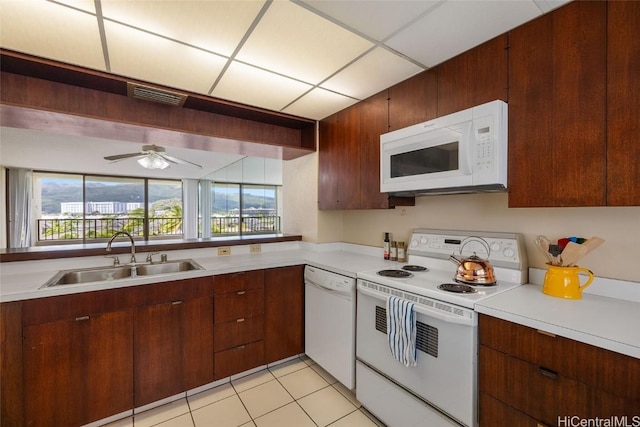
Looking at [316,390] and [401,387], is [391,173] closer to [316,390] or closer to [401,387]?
[401,387]

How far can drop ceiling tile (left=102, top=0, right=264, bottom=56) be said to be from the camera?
1269 mm

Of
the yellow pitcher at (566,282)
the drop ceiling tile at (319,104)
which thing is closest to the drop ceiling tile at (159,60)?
the drop ceiling tile at (319,104)

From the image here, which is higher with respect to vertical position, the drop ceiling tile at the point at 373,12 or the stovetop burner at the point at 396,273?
the drop ceiling tile at the point at 373,12

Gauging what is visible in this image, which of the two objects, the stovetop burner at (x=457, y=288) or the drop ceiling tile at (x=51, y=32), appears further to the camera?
the stovetop burner at (x=457, y=288)

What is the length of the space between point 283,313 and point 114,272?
1363 mm

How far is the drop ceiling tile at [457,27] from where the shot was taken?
1.29 metres

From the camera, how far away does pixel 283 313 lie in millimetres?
2379

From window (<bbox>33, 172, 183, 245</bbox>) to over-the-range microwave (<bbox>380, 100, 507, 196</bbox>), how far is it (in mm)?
7341

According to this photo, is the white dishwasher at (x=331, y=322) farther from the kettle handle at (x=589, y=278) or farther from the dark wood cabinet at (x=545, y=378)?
the kettle handle at (x=589, y=278)

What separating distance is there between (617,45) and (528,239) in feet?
3.30

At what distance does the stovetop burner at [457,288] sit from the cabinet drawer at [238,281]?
54.5 inches

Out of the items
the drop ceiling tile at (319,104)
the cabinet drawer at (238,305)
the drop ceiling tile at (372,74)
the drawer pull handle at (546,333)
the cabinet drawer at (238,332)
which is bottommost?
the cabinet drawer at (238,332)

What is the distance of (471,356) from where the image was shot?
126cm

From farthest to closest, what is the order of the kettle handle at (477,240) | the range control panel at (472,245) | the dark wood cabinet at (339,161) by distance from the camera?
1. the dark wood cabinet at (339,161)
2. the kettle handle at (477,240)
3. the range control panel at (472,245)
